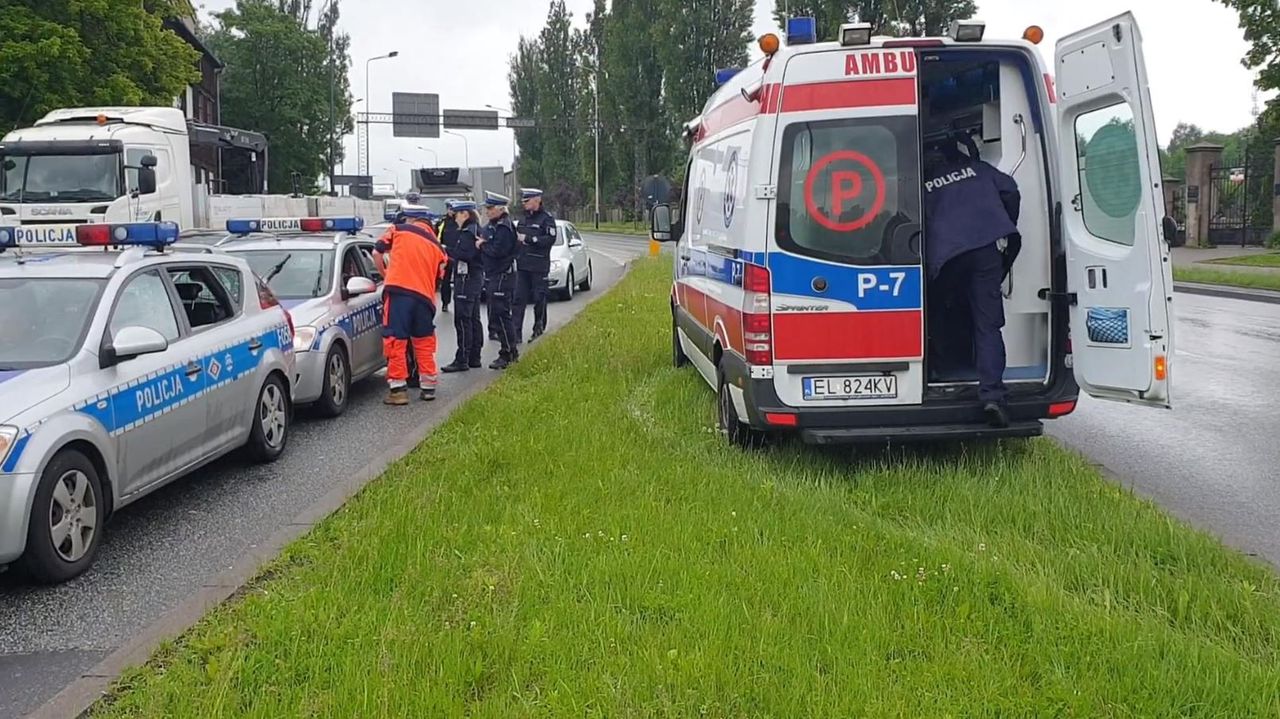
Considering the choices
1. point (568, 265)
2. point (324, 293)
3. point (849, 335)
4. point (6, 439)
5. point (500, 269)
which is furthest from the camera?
point (568, 265)

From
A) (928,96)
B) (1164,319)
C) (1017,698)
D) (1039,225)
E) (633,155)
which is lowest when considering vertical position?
(1017,698)

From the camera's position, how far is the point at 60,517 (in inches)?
196

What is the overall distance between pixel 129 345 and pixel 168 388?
22.9 inches

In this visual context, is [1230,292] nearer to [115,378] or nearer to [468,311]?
[468,311]

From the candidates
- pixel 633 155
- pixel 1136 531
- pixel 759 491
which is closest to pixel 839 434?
pixel 759 491

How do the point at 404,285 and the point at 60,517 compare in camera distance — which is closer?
the point at 60,517

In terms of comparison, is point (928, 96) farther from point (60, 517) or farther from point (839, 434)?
point (60, 517)

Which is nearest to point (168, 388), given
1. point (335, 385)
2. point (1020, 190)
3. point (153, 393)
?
point (153, 393)

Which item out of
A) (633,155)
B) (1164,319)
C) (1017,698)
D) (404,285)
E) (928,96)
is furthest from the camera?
(633,155)

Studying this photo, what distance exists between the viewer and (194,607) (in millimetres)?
4477

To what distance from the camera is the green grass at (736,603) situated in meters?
3.47

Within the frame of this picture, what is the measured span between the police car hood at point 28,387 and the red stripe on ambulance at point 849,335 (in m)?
3.63

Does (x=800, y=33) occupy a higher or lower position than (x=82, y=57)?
lower

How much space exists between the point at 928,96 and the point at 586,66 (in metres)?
62.8
